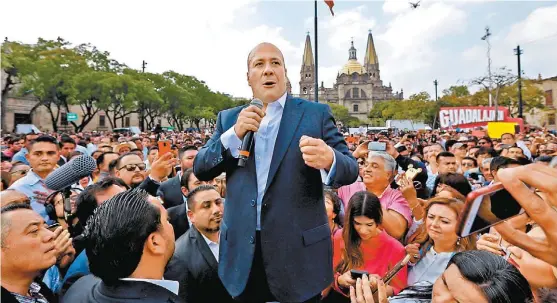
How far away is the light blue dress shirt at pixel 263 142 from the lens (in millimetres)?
2010

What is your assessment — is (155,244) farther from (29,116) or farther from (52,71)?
(29,116)

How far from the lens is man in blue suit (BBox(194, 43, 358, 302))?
1954 millimetres

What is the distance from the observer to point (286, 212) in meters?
1.97

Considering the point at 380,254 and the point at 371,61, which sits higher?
the point at 371,61

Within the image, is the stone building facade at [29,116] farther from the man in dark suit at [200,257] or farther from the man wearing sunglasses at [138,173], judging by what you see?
the man in dark suit at [200,257]

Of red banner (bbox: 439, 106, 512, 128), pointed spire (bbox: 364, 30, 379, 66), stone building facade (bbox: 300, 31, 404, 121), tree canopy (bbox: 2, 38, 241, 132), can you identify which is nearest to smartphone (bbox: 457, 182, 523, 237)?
tree canopy (bbox: 2, 38, 241, 132)

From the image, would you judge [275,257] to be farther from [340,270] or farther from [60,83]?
[60,83]

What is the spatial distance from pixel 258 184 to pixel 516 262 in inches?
52.0

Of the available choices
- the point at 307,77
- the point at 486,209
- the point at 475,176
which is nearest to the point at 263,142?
the point at 486,209

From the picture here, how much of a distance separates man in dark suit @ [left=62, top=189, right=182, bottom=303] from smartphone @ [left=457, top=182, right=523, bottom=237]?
1253 mm

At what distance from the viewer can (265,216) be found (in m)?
1.99

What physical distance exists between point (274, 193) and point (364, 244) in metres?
1.78

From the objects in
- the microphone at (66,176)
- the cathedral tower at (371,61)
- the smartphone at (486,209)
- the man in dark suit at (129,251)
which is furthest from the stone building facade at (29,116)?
the cathedral tower at (371,61)

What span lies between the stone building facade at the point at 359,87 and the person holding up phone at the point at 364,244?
335 feet
